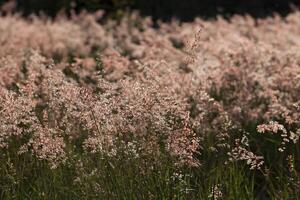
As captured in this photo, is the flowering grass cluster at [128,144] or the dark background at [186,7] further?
the dark background at [186,7]

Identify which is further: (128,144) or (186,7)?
(186,7)

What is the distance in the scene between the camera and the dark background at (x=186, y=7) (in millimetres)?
18453

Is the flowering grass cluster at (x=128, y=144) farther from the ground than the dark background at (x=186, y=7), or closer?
closer

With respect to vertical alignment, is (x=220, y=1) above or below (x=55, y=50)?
above

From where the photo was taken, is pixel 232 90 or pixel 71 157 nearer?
pixel 71 157

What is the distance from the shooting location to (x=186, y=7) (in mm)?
19297

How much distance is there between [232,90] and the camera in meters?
7.24

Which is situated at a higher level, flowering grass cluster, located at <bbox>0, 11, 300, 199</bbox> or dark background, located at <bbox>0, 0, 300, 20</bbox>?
dark background, located at <bbox>0, 0, 300, 20</bbox>

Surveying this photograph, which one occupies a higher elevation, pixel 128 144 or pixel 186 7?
pixel 186 7

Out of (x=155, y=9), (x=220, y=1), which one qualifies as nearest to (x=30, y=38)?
(x=155, y=9)

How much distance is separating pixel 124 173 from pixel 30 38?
735 cm

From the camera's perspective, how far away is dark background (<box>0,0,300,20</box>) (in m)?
18.5

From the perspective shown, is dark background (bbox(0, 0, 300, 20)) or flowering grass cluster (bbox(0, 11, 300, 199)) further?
dark background (bbox(0, 0, 300, 20))

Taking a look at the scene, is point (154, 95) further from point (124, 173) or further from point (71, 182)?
point (71, 182)
